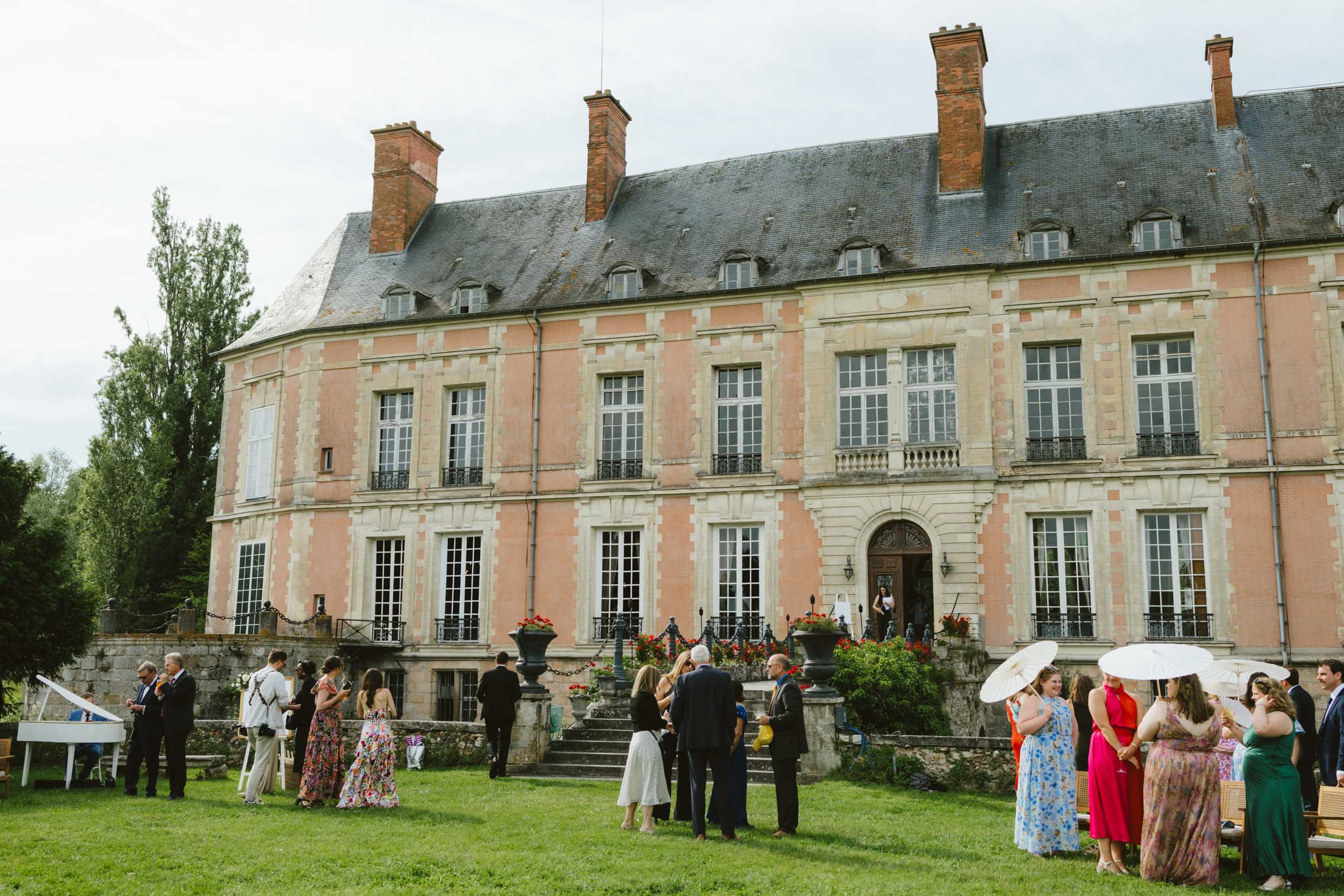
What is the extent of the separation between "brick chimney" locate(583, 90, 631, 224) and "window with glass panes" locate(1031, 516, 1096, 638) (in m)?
11.2

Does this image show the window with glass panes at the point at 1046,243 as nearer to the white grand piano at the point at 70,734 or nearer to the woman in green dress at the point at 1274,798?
the woman in green dress at the point at 1274,798

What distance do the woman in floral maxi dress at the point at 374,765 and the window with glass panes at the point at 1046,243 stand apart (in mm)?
13978

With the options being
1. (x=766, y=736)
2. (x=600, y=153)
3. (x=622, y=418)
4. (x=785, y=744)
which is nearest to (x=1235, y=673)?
(x=785, y=744)

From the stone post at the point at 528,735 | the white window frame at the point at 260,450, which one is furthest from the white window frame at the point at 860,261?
the white window frame at the point at 260,450

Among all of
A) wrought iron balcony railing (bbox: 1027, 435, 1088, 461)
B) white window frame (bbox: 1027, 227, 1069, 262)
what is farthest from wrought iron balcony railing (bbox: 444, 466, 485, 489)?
white window frame (bbox: 1027, 227, 1069, 262)

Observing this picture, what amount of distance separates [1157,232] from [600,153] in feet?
36.9

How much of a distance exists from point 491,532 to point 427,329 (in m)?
4.38

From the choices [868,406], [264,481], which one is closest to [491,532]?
[264,481]

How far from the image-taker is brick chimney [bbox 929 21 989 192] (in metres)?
22.0

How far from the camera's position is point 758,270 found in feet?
71.9

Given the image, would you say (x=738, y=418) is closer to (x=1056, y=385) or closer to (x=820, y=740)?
(x=1056, y=385)

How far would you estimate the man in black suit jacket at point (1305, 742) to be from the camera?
28.8 feet

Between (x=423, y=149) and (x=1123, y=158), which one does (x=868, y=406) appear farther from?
(x=423, y=149)

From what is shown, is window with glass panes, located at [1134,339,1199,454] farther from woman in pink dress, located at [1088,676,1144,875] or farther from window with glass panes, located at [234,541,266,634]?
window with glass panes, located at [234,541,266,634]
